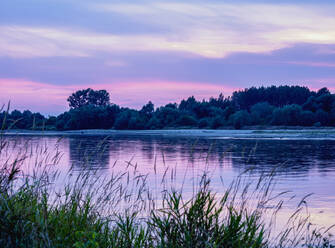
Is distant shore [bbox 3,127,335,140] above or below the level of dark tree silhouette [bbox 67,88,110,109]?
below

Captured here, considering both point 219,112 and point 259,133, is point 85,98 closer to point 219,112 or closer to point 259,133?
point 219,112

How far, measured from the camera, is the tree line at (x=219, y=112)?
78438mm

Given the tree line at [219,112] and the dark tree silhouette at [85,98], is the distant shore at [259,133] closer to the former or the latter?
the tree line at [219,112]

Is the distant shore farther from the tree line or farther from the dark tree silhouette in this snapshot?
the dark tree silhouette

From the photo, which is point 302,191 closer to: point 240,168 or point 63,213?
point 240,168

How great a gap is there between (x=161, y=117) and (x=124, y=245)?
101065 mm

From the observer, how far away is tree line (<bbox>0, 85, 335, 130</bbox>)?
78.4 meters

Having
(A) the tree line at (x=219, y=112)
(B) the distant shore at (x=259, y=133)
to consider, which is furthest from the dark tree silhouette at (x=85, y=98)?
(B) the distant shore at (x=259, y=133)

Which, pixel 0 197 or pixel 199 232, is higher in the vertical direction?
pixel 0 197

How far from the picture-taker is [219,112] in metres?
96.2

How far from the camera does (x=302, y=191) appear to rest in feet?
44.8

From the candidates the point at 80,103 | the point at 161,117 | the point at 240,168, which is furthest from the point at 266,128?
the point at 80,103

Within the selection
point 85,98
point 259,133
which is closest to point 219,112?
point 259,133

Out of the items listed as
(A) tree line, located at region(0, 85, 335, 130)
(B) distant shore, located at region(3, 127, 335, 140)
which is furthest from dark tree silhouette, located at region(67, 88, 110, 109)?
(B) distant shore, located at region(3, 127, 335, 140)
